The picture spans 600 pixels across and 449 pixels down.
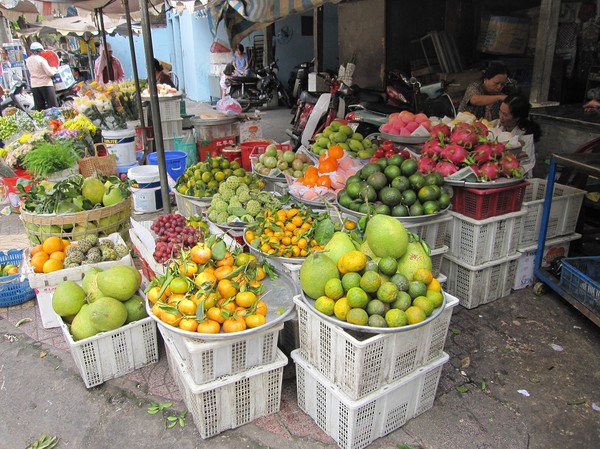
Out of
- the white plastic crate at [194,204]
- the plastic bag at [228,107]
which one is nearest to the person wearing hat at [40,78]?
the plastic bag at [228,107]

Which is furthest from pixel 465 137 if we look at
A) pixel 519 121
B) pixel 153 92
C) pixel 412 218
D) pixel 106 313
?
pixel 106 313

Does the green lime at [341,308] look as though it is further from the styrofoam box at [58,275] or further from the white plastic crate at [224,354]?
the styrofoam box at [58,275]

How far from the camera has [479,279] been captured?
11.9ft

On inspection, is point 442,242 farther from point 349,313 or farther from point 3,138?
point 3,138

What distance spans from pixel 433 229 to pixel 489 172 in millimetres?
574

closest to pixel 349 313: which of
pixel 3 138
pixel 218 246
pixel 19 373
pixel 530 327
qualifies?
pixel 218 246

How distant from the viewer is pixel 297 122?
7.01m

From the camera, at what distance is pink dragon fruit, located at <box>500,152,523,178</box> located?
3.46 meters

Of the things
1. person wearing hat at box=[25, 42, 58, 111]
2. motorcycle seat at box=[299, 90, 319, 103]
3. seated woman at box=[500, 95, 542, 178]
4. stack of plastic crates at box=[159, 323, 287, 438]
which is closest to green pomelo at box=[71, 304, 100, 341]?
stack of plastic crates at box=[159, 323, 287, 438]

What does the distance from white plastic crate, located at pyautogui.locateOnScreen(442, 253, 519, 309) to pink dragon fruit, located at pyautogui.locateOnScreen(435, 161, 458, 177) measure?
2.22 feet

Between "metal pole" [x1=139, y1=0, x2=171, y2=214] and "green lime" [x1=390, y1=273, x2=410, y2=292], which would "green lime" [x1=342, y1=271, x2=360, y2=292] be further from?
"metal pole" [x1=139, y1=0, x2=171, y2=214]

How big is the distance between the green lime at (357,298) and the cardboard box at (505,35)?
7.40m

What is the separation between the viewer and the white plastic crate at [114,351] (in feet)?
9.32

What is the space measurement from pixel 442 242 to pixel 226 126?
4.53 metres
